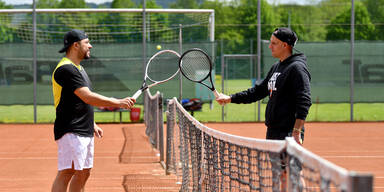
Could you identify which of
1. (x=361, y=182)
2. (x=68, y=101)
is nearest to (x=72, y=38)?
(x=68, y=101)

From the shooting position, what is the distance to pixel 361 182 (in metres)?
1.89

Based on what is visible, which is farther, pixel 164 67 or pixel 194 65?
pixel 164 67

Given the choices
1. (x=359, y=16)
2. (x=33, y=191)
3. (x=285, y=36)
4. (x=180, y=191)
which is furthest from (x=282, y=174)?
(x=359, y=16)

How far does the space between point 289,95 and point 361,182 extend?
8.95 feet

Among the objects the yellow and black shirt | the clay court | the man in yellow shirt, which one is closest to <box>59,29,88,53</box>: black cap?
the man in yellow shirt

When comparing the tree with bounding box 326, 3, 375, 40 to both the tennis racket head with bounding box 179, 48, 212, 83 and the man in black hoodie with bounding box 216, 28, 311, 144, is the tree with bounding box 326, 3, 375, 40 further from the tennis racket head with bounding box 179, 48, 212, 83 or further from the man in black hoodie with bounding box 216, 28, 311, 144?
the man in black hoodie with bounding box 216, 28, 311, 144

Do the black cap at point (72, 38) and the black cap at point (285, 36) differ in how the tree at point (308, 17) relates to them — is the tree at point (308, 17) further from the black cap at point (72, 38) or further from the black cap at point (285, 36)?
the black cap at point (72, 38)

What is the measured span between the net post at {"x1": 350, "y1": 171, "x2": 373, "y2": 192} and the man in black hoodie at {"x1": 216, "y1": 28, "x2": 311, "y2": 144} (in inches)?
102

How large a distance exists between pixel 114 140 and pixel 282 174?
928 cm

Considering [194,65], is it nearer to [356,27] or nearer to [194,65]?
[194,65]

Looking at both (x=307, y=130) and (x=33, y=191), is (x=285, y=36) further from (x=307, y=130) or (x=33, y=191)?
(x=307, y=130)

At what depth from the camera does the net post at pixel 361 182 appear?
6.16 feet

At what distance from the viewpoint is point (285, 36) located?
4695 millimetres

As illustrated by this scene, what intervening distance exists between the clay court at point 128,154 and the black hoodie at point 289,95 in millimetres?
2373
